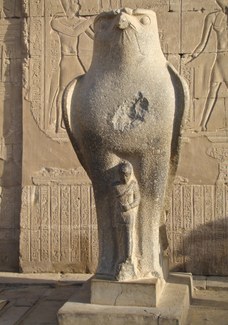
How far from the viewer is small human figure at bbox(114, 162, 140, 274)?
4.09 meters

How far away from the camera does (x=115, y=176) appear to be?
4137 millimetres

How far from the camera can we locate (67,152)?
6.96 m

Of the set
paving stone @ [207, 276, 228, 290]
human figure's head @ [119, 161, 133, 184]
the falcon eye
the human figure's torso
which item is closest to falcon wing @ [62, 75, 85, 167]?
human figure's head @ [119, 161, 133, 184]

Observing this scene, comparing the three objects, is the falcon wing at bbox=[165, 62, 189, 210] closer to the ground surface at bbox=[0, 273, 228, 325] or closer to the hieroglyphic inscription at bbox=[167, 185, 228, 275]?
the ground surface at bbox=[0, 273, 228, 325]

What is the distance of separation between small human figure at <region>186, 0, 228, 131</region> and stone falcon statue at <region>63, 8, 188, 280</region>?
8.63ft

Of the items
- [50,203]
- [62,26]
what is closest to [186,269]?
[50,203]

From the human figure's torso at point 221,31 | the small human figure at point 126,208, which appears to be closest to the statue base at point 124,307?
the small human figure at point 126,208

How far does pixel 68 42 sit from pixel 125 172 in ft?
11.3

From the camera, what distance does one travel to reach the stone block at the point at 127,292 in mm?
4043

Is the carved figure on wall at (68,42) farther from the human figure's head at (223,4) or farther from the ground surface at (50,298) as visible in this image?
the ground surface at (50,298)

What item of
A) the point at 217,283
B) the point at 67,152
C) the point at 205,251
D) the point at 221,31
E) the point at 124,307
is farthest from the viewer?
the point at 67,152

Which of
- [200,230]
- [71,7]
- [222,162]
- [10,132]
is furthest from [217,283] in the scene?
[71,7]

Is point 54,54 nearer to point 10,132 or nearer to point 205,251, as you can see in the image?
point 10,132

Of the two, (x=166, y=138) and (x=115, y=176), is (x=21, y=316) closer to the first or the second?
(x=115, y=176)
